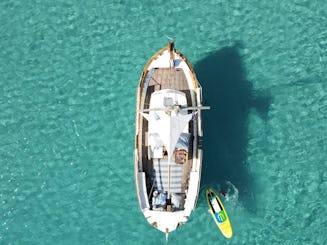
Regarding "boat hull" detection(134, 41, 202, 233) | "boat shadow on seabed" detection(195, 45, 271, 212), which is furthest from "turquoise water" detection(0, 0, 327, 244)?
→ "boat hull" detection(134, 41, 202, 233)

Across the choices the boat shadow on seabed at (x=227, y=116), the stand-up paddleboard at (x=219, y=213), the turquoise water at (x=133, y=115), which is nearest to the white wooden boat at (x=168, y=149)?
the stand-up paddleboard at (x=219, y=213)

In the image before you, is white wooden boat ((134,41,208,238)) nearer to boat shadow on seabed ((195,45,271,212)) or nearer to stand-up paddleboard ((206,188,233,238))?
stand-up paddleboard ((206,188,233,238))

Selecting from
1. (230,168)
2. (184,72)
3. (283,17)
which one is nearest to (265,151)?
(230,168)

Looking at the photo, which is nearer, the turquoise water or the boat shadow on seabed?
the turquoise water

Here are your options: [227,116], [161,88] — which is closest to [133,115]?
[161,88]

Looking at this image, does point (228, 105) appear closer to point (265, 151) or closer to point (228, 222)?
point (265, 151)

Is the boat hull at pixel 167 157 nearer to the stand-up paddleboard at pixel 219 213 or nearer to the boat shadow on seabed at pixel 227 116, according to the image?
the stand-up paddleboard at pixel 219 213
